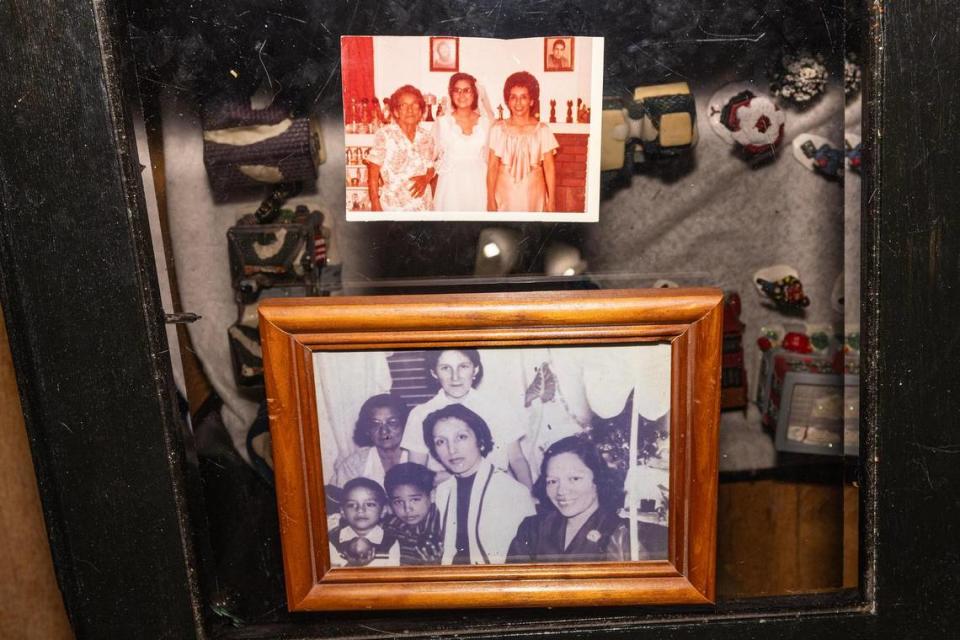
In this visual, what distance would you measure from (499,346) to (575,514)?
0.19m

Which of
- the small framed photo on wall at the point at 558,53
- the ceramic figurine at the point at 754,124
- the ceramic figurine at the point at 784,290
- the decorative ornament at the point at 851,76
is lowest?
the ceramic figurine at the point at 784,290

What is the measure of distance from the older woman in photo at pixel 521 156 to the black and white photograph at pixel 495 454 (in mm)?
147

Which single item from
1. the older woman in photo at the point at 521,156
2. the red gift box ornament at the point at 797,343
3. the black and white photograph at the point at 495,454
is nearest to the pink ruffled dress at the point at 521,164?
the older woman in photo at the point at 521,156

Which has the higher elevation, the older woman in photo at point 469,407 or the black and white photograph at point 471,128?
the black and white photograph at point 471,128

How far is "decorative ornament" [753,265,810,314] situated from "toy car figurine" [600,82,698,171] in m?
0.15

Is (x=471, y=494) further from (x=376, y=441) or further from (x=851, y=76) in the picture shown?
(x=851, y=76)

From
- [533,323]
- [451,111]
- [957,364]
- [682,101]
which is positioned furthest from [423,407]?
[957,364]

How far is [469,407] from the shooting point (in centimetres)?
69

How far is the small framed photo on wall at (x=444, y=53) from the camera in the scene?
25.9 inches

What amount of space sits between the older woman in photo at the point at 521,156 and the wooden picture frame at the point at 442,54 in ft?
0.17

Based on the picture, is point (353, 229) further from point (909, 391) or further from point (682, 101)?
point (909, 391)

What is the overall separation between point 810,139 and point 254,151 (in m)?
0.54

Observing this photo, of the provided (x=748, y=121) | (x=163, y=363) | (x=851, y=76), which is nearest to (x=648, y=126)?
(x=748, y=121)

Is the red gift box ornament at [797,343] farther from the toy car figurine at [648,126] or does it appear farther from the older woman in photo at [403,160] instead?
the older woman in photo at [403,160]
